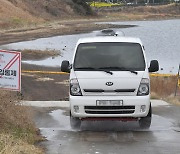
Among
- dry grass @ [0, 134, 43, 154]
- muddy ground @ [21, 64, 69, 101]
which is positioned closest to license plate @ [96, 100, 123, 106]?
dry grass @ [0, 134, 43, 154]

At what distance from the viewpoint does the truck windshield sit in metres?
10.0

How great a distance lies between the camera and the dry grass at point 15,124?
8.12 metres

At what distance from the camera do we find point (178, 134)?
382 inches

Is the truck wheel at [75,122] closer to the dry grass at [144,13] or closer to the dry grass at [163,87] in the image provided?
the dry grass at [163,87]

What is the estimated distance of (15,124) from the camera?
8.89m

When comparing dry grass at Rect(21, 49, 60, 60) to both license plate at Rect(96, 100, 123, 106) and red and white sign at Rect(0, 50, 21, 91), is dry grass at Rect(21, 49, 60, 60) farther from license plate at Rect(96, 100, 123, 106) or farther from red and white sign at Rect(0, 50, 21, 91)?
license plate at Rect(96, 100, 123, 106)

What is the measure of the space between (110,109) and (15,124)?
1.91 metres

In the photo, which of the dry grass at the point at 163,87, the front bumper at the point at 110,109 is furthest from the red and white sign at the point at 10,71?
the dry grass at the point at 163,87

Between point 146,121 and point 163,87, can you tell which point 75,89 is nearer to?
point 146,121

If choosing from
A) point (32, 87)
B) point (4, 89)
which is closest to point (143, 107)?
point (4, 89)

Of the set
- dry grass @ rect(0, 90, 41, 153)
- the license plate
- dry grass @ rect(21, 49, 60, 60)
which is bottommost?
dry grass @ rect(21, 49, 60, 60)

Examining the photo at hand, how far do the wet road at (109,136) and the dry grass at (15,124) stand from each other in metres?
0.33

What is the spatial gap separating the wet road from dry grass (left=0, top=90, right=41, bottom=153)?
0.33 metres

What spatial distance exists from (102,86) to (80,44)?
4.58 feet
